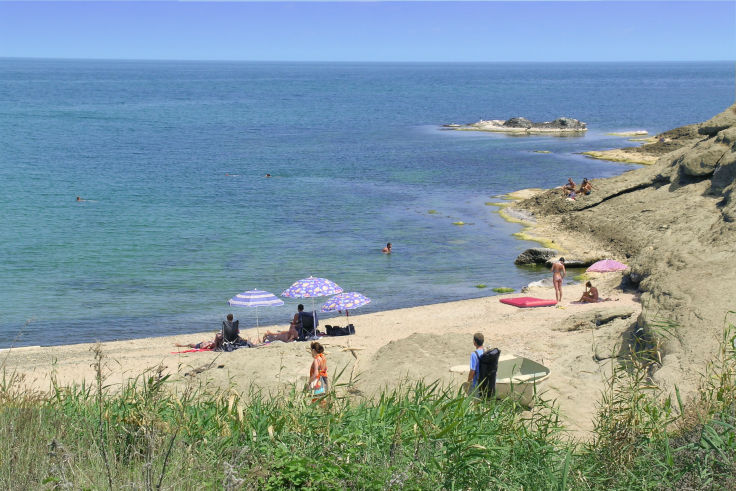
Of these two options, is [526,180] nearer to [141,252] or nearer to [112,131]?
[141,252]

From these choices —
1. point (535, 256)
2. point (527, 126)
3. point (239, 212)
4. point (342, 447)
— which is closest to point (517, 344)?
point (342, 447)

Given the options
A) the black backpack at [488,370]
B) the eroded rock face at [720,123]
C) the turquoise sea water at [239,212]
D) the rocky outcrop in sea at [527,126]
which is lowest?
the turquoise sea water at [239,212]

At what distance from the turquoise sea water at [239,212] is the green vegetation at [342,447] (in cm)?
357

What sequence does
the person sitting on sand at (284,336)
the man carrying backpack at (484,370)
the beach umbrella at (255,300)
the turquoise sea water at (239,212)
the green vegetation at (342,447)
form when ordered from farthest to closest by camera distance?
the turquoise sea water at (239,212) → the beach umbrella at (255,300) → the person sitting on sand at (284,336) → the man carrying backpack at (484,370) → the green vegetation at (342,447)

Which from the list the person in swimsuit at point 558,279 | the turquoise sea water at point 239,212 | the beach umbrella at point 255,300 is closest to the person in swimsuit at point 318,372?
the turquoise sea water at point 239,212

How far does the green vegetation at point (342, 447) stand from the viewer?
594cm

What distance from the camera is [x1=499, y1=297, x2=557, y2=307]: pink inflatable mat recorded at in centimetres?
2044

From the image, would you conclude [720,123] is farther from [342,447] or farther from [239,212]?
[342,447]

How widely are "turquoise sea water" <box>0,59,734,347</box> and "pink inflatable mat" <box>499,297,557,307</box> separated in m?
3.08

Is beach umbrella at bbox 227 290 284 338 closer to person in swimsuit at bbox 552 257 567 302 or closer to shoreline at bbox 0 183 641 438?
shoreline at bbox 0 183 641 438

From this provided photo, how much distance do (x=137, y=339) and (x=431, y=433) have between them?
1482 centimetres

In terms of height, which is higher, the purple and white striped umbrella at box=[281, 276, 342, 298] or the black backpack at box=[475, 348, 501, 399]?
the black backpack at box=[475, 348, 501, 399]

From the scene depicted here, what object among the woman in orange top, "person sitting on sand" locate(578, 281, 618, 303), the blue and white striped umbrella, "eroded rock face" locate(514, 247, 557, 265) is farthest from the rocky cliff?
the blue and white striped umbrella

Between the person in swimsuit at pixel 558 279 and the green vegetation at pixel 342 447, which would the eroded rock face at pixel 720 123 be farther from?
the green vegetation at pixel 342 447
